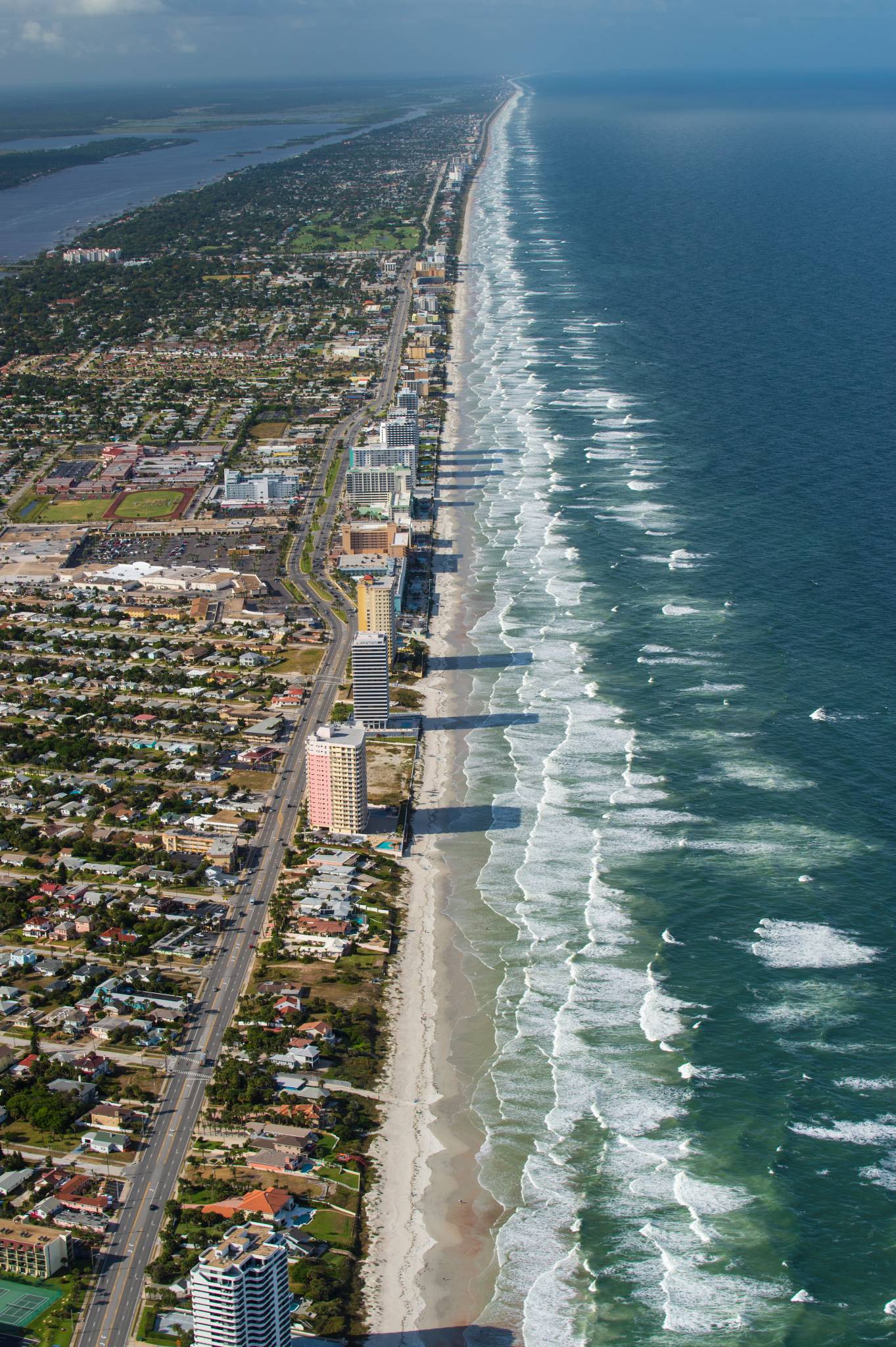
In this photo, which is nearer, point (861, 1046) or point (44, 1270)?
point (44, 1270)

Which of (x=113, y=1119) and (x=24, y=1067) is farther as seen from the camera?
(x=24, y=1067)

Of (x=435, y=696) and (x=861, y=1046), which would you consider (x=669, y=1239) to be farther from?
(x=435, y=696)

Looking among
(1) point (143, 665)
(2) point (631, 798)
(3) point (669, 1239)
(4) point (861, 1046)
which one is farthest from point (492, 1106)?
(1) point (143, 665)

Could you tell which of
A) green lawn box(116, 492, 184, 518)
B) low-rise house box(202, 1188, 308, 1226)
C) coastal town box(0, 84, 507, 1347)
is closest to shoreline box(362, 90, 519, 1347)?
coastal town box(0, 84, 507, 1347)

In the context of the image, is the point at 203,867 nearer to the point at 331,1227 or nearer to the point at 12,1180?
the point at 12,1180

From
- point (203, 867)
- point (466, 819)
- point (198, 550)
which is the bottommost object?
point (203, 867)

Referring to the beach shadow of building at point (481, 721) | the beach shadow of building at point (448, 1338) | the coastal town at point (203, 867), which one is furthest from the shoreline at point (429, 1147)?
the beach shadow of building at point (481, 721)

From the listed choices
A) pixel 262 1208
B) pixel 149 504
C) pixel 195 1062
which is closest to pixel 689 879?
pixel 195 1062
